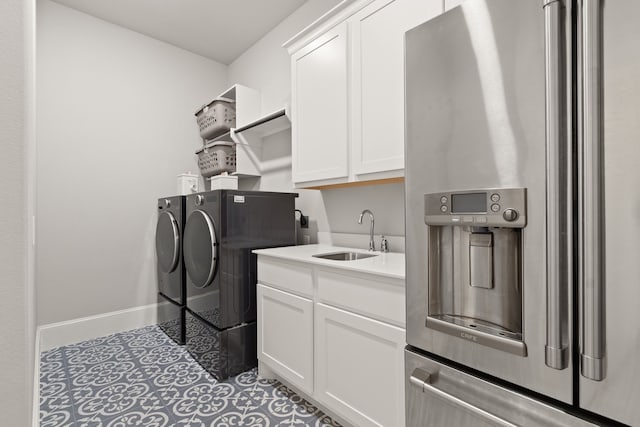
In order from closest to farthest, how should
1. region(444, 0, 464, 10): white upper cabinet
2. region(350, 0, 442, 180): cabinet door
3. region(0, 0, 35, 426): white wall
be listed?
region(0, 0, 35, 426): white wall
region(444, 0, 464, 10): white upper cabinet
region(350, 0, 442, 180): cabinet door

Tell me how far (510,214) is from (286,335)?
1494 millimetres

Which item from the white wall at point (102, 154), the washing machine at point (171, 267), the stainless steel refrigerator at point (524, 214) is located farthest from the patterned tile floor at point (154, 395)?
the stainless steel refrigerator at point (524, 214)

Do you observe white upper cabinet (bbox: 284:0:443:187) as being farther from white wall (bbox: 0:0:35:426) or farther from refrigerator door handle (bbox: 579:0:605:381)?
white wall (bbox: 0:0:35:426)

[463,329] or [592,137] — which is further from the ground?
[592,137]

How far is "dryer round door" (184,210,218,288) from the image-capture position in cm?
218

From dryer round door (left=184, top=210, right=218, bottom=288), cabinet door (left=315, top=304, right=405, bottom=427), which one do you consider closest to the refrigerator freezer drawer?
cabinet door (left=315, top=304, right=405, bottom=427)

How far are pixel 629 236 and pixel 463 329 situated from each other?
0.44m

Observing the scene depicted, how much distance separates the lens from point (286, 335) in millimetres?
1913

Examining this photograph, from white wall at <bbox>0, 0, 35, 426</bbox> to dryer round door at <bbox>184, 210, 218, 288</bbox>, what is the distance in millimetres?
1485

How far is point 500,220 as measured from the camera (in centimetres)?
81

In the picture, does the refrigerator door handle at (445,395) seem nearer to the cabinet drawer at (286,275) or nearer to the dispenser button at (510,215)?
the dispenser button at (510,215)

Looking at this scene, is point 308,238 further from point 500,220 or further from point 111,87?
point 111,87

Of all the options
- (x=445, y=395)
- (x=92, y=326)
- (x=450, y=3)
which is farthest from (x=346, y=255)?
(x=92, y=326)

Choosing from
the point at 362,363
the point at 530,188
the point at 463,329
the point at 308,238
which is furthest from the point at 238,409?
the point at 530,188
